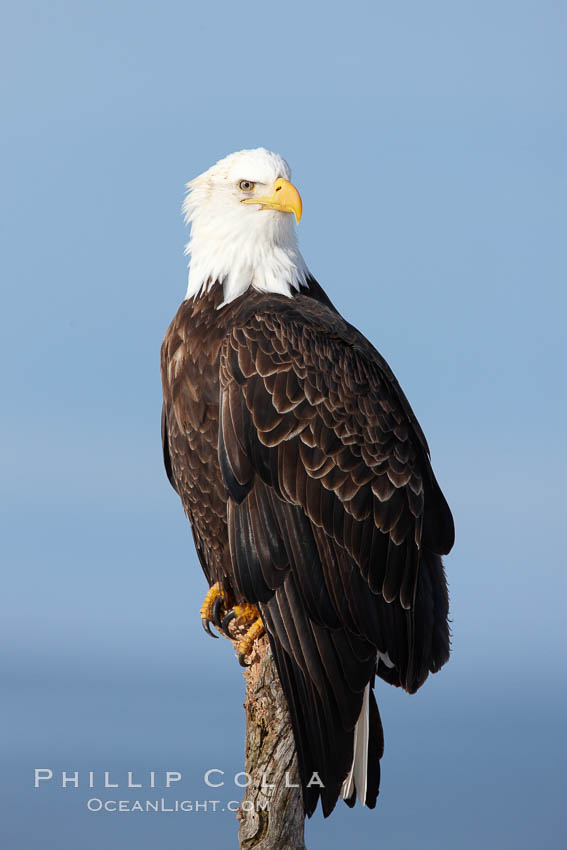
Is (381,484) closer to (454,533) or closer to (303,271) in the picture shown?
(454,533)

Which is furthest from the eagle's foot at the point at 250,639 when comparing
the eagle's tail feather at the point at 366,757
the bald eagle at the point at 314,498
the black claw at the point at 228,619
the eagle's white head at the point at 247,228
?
the eagle's white head at the point at 247,228

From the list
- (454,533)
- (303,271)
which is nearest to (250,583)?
(454,533)

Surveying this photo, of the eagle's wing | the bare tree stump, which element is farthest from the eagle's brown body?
the bare tree stump

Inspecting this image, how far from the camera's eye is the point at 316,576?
6.97m

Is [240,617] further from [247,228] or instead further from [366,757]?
[247,228]

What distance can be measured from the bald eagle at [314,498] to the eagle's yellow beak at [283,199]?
10mm

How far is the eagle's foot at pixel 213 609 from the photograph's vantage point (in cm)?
774

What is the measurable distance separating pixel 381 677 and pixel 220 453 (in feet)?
4.85

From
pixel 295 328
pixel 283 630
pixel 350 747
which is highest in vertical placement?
pixel 295 328

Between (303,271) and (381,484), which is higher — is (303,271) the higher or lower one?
the higher one

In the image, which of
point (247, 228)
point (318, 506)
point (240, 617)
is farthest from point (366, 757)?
point (247, 228)

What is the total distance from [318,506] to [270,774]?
4.85 ft

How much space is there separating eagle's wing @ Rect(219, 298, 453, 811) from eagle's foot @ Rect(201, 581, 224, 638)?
2.76 feet

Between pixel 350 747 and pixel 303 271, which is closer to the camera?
pixel 350 747
